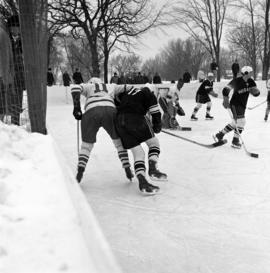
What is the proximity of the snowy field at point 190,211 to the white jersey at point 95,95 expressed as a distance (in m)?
1.00

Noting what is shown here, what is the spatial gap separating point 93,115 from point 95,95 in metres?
0.30

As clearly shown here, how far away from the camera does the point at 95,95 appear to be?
429cm

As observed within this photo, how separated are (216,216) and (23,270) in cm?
247

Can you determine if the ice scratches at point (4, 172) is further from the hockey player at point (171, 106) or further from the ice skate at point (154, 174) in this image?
the hockey player at point (171, 106)

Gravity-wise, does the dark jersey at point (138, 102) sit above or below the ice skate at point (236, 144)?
above

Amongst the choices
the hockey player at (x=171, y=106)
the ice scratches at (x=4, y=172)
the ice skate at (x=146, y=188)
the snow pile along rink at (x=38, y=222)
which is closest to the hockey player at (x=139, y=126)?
the ice skate at (x=146, y=188)

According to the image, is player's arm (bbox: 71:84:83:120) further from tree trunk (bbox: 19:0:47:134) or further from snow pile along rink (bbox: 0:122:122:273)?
snow pile along rink (bbox: 0:122:122:273)

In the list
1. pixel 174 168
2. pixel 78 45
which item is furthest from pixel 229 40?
pixel 174 168

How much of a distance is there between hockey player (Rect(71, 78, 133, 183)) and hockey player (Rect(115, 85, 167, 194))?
4.7 inches

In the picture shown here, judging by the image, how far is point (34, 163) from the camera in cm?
259

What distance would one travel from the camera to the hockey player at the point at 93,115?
4133 mm

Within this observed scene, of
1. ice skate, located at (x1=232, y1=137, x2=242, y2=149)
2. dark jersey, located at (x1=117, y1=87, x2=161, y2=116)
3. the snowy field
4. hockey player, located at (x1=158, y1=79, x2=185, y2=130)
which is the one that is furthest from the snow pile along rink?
hockey player, located at (x1=158, y1=79, x2=185, y2=130)

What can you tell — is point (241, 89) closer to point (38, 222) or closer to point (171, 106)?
point (171, 106)

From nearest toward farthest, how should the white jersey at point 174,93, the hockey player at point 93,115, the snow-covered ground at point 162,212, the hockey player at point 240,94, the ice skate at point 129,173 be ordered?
the snow-covered ground at point 162,212 → the hockey player at point 93,115 → the ice skate at point 129,173 → the hockey player at point 240,94 → the white jersey at point 174,93
